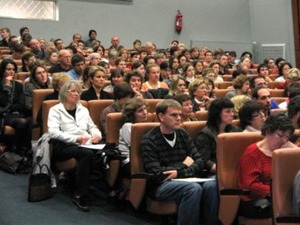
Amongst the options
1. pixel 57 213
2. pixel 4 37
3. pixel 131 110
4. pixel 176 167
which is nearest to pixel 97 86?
pixel 131 110

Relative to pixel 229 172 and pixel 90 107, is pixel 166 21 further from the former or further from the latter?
pixel 229 172

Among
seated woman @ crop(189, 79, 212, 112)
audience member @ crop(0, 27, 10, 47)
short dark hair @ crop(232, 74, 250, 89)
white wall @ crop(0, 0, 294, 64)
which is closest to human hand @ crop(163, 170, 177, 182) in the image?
seated woman @ crop(189, 79, 212, 112)

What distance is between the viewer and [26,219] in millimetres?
2797

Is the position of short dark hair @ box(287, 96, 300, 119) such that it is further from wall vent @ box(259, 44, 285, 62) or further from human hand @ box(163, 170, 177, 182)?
wall vent @ box(259, 44, 285, 62)

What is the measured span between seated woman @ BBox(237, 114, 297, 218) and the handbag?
1.31m

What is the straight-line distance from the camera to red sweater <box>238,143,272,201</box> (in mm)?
2359

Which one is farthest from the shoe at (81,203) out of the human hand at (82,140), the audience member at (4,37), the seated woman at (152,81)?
the audience member at (4,37)

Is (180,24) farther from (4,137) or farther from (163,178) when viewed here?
(163,178)

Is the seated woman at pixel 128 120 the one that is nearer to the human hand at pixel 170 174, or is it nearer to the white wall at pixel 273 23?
the human hand at pixel 170 174

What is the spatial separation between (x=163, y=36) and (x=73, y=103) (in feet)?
21.9

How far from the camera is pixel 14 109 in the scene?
3.99 m

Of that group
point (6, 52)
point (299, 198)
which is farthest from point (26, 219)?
point (6, 52)

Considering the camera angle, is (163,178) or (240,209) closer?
(240,209)

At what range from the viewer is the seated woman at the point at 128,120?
2996mm
